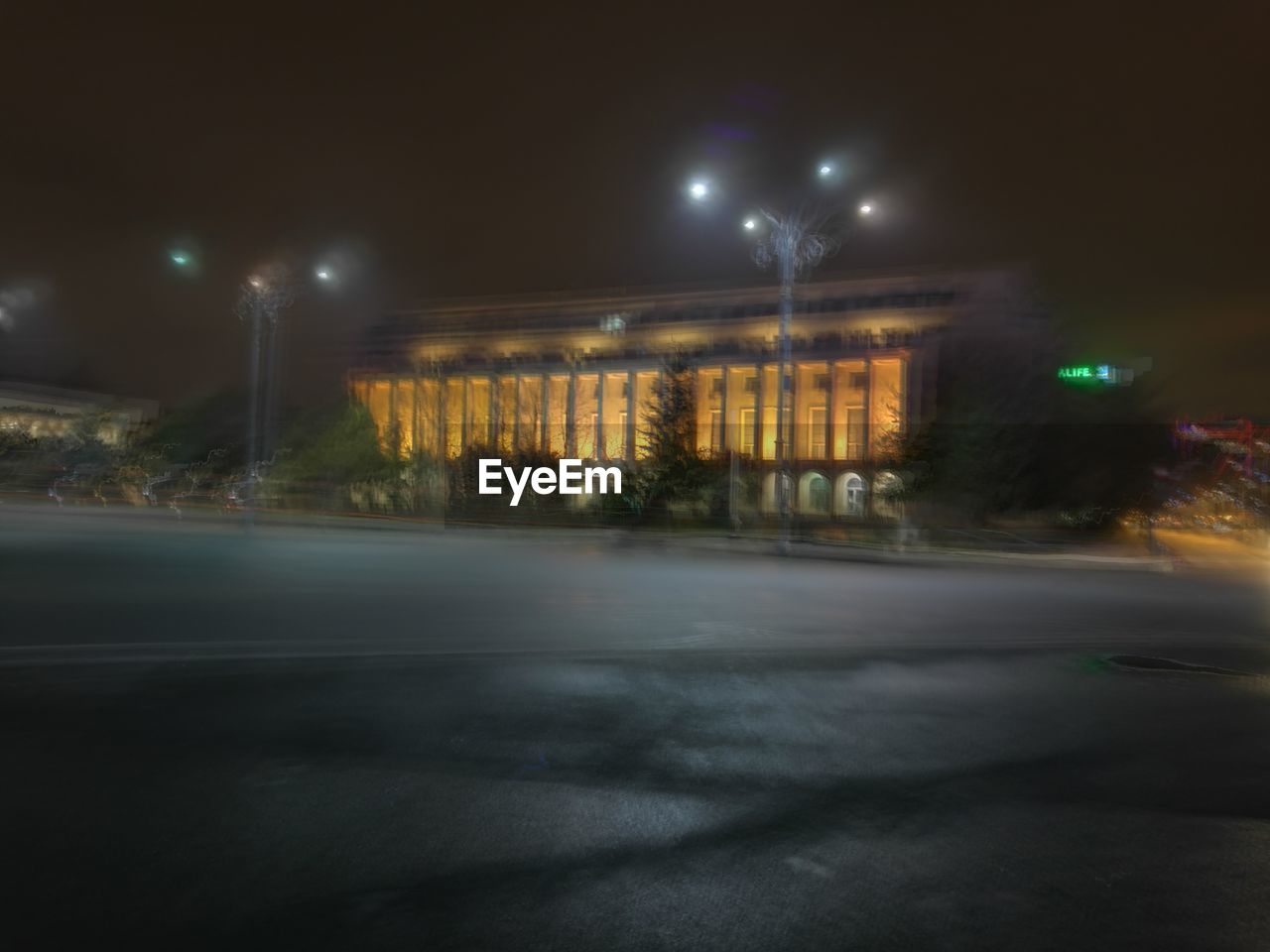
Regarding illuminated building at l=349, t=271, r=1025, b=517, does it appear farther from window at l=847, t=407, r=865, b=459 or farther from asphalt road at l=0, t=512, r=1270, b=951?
asphalt road at l=0, t=512, r=1270, b=951

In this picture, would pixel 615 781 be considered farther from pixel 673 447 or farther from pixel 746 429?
pixel 746 429

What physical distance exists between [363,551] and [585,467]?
34.4 meters

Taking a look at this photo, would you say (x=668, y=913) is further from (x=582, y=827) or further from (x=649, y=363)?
(x=649, y=363)

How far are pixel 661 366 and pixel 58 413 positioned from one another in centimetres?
5044

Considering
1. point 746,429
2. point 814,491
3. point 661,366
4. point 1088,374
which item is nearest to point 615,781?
point 1088,374

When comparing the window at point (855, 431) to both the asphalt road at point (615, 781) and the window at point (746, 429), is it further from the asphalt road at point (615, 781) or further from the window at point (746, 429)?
the asphalt road at point (615, 781)

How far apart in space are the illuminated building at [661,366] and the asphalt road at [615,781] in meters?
46.2

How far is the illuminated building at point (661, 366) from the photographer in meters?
64.2

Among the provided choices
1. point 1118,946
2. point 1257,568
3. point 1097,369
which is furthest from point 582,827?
point 1257,568

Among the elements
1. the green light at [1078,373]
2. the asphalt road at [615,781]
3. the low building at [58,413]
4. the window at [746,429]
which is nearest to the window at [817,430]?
the window at [746,429]

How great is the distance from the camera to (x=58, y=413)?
7281cm

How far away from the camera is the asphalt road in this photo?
12.7ft

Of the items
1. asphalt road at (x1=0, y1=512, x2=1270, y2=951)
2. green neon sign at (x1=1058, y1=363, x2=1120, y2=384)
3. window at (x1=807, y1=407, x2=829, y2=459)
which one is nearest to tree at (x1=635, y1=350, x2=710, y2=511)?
window at (x1=807, y1=407, x2=829, y2=459)

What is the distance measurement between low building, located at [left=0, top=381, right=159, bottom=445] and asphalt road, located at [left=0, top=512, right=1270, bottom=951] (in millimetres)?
67436
